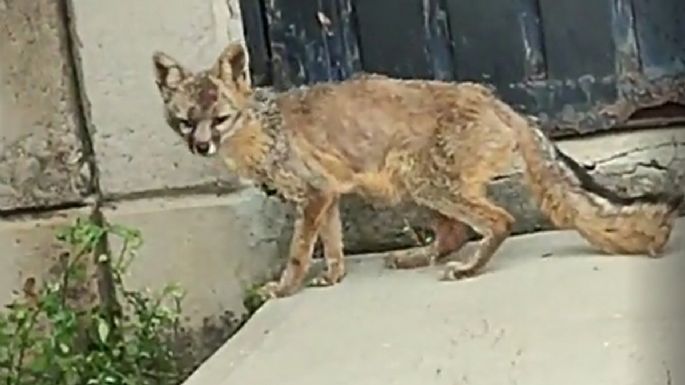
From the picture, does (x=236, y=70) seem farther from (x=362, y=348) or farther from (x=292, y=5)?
(x=362, y=348)

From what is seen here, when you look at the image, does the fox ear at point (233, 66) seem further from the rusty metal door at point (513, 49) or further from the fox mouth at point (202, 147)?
the rusty metal door at point (513, 49)

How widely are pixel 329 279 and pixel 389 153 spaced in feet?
1.28

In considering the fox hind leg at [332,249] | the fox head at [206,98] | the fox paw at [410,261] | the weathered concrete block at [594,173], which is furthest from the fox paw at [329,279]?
the fox head at [206,98]

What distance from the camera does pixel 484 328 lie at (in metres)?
4.15

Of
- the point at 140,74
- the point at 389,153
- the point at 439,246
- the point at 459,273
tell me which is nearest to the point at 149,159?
the point at 140,74

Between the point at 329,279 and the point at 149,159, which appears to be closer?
the point at 329,279

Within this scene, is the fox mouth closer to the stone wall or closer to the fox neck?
the fox neck

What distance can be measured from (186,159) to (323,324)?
856 mm

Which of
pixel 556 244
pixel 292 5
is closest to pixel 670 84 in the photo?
pixel 556 244

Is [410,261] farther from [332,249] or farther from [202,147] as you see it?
[202,147]

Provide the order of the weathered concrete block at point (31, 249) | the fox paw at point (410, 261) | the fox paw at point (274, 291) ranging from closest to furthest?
the fox paw at point (274, 291)
the fox paw at point (410, 261)
the weathered concrete block at point (31, 249)

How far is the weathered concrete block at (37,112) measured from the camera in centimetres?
505

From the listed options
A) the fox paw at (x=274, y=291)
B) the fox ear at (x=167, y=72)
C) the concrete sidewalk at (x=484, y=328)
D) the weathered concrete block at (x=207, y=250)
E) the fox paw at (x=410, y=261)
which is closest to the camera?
the concrete sidewalk at (x=484, y=328)

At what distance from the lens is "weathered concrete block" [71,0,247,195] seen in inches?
196
